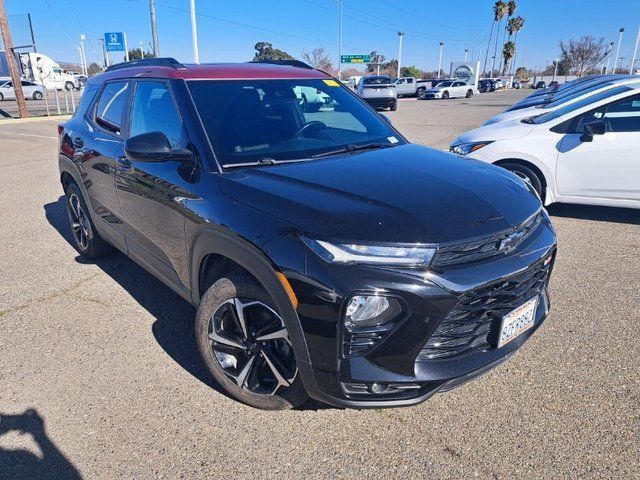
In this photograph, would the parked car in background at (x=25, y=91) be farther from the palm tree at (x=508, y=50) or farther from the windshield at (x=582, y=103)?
the palm tree at (x=508, y=50)

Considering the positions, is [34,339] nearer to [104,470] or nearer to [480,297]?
[104,470]

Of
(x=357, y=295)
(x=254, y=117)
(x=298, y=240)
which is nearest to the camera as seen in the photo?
(x=357, y=295)

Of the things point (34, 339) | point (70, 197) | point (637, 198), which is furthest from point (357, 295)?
point (637, 198)

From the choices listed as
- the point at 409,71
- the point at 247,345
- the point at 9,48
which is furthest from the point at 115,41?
the point at 409,71

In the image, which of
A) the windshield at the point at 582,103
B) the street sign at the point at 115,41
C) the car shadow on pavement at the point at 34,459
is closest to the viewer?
the car shadow on pavement at the point at 34,459

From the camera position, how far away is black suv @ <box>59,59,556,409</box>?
2.07 meters

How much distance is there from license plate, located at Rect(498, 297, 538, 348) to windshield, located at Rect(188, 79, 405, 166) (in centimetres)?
150

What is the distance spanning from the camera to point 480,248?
221 centimetres

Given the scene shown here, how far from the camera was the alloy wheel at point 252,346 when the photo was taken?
96.1 inches


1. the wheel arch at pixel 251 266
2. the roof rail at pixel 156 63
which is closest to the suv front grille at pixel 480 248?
the wheel arch at pixel 251 266

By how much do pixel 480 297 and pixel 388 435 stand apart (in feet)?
2.92

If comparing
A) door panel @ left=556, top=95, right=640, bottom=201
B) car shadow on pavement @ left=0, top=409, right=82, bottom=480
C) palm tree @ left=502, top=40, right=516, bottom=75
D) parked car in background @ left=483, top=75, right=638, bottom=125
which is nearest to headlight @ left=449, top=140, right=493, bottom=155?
door panel @ left=556, top=95, right=640, bottom=201

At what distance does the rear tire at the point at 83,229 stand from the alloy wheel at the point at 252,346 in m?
2.56

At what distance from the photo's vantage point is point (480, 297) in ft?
7.09
